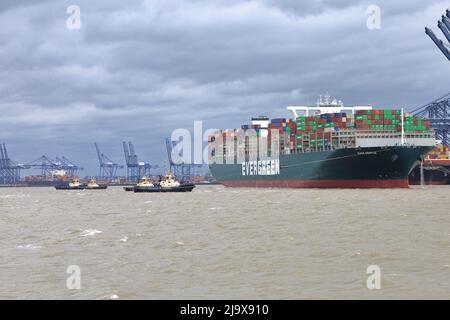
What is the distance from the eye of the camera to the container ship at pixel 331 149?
83.2 m

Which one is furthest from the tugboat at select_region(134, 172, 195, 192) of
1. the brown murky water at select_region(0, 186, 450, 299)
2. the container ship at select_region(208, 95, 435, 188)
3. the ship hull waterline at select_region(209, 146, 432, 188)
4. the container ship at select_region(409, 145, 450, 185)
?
the brown murky water at select_region(0, 186, 450, 299)

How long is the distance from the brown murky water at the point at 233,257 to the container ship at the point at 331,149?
148 ft

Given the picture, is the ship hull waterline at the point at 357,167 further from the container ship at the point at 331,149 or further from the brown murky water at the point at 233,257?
the brown murky water at the point at 233,257

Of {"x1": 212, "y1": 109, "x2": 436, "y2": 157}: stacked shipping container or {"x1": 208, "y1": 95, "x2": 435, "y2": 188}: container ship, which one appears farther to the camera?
{"x1": 212, "y1": 109, "x2": 436, "y2": 157}: stacked shipping container

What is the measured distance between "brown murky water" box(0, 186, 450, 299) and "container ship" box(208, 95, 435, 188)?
148 ft

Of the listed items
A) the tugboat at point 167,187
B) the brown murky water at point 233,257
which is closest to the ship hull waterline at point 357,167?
the tugboat at point 167,187

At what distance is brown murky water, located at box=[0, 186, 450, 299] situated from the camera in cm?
1716

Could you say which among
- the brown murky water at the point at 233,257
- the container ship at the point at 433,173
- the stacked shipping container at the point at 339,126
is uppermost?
the stacked shipping container at the point at 339,126

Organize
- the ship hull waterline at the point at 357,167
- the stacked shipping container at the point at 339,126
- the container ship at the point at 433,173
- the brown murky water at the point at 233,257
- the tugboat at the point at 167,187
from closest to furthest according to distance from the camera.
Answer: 1. the brown murky water at the point at 233,257
2. the ship hull waterline at the point at 357,167
3. the stacked shipping container at the point at 339,126
4. the tugboat at the point at 167,187
5. the container ship at the point at 433,173

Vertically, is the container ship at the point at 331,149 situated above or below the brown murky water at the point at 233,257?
above

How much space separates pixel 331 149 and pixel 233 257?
229ft

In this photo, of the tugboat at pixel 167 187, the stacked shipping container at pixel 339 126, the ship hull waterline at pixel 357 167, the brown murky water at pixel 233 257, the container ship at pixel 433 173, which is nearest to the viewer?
the brown murky water at pixel 233 257

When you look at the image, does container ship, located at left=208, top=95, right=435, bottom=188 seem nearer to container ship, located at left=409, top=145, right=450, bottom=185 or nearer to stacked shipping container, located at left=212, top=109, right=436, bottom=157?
stacked shipping container, located at left=212, top=109, right=436, bottom=157

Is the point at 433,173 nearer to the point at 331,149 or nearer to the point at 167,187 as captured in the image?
the point at 331,149
